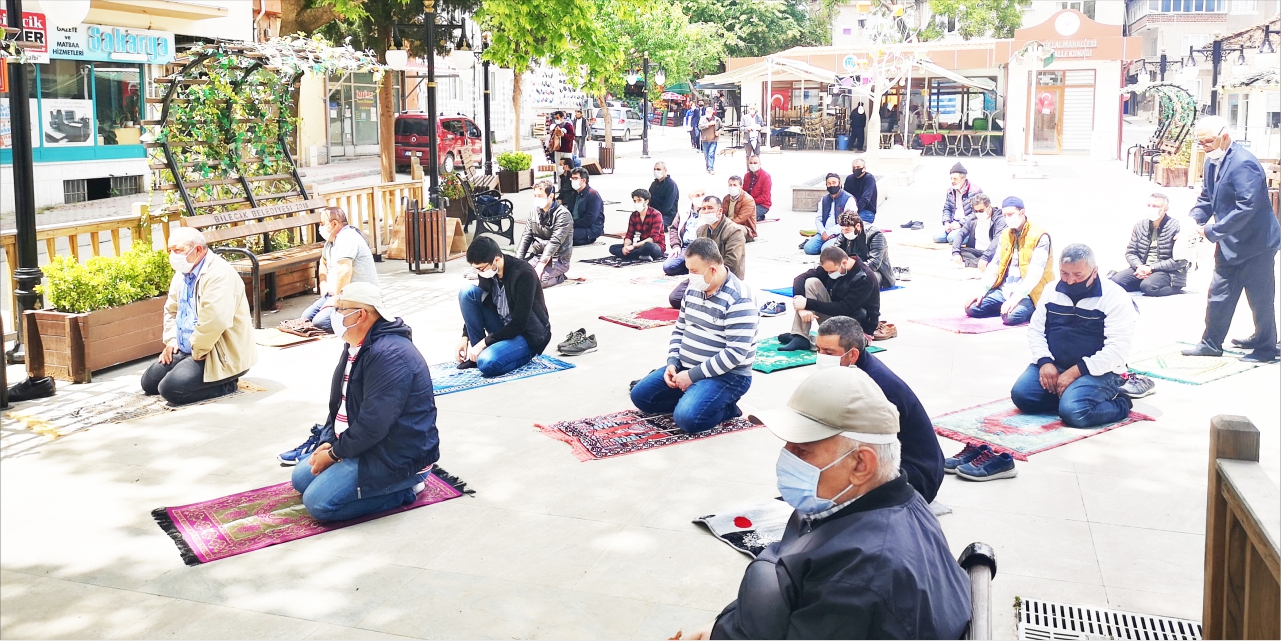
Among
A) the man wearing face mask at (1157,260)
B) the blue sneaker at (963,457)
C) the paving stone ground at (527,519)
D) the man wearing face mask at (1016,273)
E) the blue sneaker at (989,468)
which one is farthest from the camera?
the man wearing face mask at (1157,260)

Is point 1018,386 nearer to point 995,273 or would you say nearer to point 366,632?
point 995,273

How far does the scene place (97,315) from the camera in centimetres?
878

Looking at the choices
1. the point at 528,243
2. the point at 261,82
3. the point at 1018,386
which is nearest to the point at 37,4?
the point at 261,82

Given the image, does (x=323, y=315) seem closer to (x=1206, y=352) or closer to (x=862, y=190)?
(x=1206, y=352)

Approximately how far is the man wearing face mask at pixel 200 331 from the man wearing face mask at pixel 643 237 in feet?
23.9

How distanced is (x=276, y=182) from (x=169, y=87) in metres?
2.02

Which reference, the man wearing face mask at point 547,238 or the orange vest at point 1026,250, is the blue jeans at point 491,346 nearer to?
the man wearing face mask at point 547,238

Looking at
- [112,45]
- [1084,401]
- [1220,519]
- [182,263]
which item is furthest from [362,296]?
[112,45]

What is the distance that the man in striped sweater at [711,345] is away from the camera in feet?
24.4

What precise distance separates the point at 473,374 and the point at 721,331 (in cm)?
246

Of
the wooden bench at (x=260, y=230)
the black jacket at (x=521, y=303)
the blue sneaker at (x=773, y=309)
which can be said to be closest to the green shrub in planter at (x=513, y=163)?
the wooden bench at (x=260, y=230)

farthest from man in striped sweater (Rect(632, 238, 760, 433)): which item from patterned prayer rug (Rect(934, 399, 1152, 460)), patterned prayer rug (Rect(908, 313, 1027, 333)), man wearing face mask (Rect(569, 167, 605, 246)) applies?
man wearing face mask (Rect(569, 167, 605, 246))

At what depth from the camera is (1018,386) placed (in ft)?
25.9

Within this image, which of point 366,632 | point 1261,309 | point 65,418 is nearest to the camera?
point 366,632
